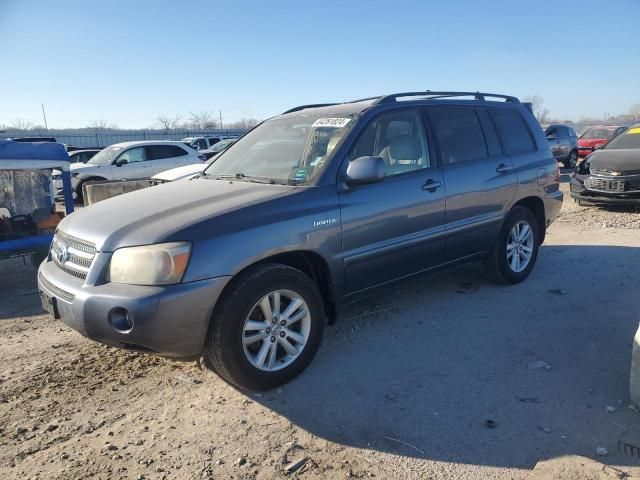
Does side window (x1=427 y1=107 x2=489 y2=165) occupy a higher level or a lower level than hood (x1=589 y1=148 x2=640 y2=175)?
higher

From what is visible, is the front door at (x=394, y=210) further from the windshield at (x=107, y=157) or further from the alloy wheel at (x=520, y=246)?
the windshield at (x=107, y=157)

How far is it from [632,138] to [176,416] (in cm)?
1039

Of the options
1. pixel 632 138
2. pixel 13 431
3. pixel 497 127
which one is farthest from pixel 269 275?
pixel 632 138

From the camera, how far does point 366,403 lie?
10.5ft

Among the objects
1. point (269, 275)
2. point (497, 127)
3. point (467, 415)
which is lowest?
point (467, 415)

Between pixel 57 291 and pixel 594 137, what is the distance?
21.5 metres

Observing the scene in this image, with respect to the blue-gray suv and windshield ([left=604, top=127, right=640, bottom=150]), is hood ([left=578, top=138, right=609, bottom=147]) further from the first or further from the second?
the blue-gray suv

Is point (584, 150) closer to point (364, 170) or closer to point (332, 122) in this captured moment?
point (332, 122)

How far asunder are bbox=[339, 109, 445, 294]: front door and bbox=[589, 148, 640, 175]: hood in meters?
6.41

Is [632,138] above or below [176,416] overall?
above

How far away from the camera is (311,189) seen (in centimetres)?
353

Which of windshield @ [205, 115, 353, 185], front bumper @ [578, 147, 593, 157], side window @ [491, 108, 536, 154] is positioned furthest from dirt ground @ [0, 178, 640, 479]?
front bumper @ [578, 147, 593, 157]

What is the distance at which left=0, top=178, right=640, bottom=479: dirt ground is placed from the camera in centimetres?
267

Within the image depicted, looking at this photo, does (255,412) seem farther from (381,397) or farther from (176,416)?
(381,397)
